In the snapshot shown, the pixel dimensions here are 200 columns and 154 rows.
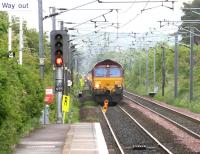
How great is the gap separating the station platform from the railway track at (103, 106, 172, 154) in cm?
108

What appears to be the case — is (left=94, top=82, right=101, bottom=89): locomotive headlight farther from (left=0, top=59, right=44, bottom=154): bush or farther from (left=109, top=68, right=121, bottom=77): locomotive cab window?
(left=0, top=59, right=44, bottom=154): bush

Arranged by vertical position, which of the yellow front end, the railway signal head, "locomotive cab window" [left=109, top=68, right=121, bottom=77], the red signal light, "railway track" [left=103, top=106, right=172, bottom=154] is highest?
the railway signal head

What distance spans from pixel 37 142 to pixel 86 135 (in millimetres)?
3103

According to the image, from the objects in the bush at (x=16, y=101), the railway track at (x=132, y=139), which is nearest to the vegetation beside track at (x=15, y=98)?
the bush at (x=16, y=101)

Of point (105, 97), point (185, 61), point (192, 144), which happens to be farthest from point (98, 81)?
point (192, 144)

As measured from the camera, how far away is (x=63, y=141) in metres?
20.1

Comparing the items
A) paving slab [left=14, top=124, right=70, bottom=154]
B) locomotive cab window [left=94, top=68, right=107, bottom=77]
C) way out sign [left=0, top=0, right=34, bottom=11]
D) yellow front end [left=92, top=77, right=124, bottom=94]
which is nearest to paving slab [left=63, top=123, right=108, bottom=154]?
paving slab [left=14, top=124, right=70, bottom=154]

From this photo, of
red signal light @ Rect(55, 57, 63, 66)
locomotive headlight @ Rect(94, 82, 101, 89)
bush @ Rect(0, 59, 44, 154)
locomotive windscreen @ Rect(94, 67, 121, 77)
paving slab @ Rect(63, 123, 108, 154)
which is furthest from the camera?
locomotive windscreen @ Rect(94, 67, 121, 77)

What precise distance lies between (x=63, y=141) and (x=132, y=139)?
606 centimetres

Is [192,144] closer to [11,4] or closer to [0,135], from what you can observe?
[11,4]

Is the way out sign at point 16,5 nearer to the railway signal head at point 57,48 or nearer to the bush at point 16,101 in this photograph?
the bush at point 16,101

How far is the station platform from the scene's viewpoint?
17.3m

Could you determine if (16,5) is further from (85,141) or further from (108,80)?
(108,80)

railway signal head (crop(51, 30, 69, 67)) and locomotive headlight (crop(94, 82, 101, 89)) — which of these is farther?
locomotive headlight (crop(94, 82, 101, 89))
